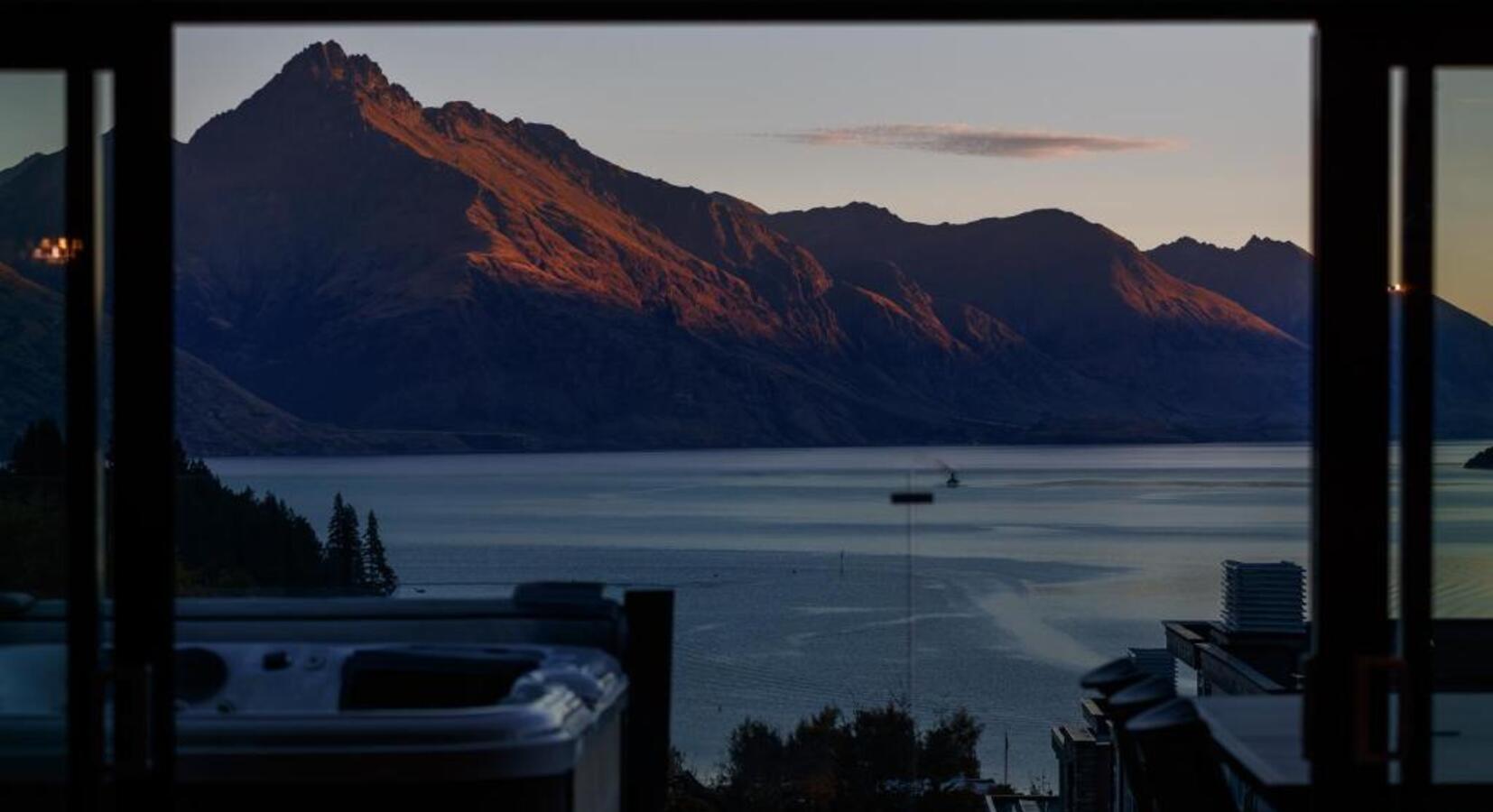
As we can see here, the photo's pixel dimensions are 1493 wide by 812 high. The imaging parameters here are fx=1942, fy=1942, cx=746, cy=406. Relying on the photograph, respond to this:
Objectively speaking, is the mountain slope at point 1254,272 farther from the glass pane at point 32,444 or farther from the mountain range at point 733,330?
the glass pane at point 32,444

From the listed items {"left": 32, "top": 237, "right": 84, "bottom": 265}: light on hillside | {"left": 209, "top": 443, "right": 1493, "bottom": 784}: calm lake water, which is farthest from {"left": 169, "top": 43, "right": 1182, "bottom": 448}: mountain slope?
{"left": 32, "top": 237, "right": 84, "bottom": 265}: light on hillside

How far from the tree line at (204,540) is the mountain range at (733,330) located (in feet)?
56.9

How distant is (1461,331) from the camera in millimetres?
2041

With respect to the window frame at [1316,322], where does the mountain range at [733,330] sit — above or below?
above

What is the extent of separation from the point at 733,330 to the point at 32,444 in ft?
162

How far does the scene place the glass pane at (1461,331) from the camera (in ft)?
5.95

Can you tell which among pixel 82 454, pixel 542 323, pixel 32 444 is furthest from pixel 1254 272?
pixel 82 454

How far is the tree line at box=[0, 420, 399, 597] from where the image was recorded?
2082 millimetres

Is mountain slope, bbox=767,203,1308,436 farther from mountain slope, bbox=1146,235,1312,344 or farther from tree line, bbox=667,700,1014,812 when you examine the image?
tree line, bbox=667,700,1014,812

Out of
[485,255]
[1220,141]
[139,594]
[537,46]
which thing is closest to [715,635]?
[537,46]

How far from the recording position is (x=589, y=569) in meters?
29.4

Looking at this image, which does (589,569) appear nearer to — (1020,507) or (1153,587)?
(1153,587)

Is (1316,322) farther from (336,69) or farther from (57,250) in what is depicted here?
(336,69)

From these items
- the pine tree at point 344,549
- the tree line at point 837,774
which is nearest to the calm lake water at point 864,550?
the tree line at point 837,774
